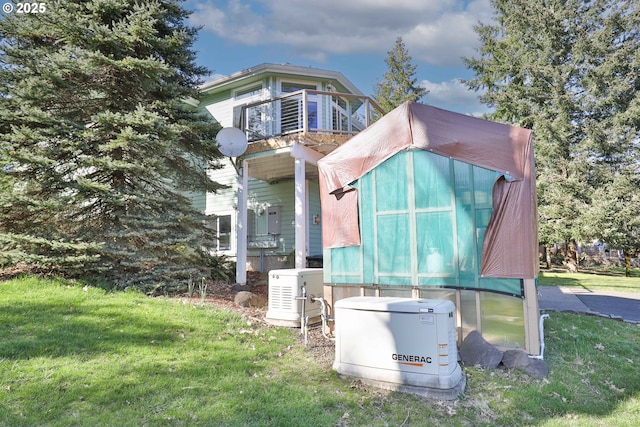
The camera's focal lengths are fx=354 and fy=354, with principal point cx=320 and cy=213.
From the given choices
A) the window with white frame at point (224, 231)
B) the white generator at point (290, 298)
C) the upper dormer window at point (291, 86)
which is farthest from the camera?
the window with white frame at point (224, 231)

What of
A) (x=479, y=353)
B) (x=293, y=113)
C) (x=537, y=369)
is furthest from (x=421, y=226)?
(x=293, y=113)

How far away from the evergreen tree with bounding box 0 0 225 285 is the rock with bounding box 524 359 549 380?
6.16 metres

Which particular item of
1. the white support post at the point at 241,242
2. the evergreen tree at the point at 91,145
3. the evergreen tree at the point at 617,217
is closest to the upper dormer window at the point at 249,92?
the white support post at the point at 241,242

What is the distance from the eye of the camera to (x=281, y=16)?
39.4ft

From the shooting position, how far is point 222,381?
11.8 ft

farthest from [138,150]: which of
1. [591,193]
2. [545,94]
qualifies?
[545,94]

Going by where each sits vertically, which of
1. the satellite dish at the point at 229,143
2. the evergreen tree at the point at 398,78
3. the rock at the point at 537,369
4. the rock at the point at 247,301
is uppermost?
the evergreen tree at the point at 398,78

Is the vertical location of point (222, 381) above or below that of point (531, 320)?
below

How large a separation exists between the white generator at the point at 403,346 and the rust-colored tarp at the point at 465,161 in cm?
142

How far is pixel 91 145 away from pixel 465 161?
23.3 feet

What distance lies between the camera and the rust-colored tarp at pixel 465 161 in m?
4.48

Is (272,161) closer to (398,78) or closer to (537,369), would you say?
(537,369)

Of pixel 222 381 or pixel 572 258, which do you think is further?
pixel 572 258

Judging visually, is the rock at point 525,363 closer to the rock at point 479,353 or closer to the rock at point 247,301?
the rock at point 479,353
